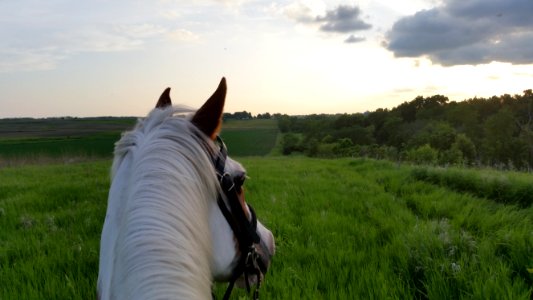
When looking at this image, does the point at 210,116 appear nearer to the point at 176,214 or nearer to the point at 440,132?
the point at 176,214

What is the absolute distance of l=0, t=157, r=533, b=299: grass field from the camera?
312 centimetres

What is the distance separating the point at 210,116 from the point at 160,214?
0.50m

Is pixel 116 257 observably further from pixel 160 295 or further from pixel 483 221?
pixel 483 221

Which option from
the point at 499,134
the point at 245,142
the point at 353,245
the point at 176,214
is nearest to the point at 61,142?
the point at 245,142

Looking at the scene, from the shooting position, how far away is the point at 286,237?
486cm

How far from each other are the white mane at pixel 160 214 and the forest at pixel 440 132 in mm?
28252

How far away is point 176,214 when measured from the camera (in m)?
1.36

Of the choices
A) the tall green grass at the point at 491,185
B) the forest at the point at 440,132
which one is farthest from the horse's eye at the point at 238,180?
the forest at the point at 440,132

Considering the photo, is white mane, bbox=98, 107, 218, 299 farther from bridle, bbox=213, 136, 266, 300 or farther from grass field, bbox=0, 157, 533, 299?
grass field, bbox=0, 157, 533, 299

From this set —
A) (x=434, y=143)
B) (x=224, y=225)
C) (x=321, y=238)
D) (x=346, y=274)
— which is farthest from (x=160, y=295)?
(x=434, y=143)

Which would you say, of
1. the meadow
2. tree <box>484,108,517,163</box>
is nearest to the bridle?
the meadow

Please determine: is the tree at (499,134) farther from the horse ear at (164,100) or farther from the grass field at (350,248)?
the horse ear at (164,100)

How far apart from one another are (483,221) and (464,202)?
1.39 metres

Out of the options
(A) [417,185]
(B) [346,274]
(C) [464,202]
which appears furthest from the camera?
(A) [417,185]
